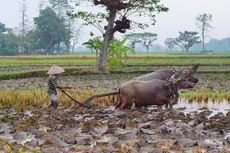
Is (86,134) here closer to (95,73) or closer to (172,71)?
(172,71)

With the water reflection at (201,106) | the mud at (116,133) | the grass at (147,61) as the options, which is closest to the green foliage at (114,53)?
the grass at (147,61)

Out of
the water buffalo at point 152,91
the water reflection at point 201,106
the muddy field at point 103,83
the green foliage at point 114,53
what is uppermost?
the green foliage at point 114,53

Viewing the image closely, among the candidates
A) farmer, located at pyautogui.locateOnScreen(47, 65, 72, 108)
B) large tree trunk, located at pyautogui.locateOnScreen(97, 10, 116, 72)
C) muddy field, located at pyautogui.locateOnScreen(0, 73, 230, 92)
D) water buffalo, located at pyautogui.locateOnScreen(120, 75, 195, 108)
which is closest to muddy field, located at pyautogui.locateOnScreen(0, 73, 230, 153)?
water buffalo, located at pyautogui.locateOnScreen(120, 75, 195, 108)

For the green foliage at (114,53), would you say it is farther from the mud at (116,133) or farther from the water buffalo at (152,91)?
the mud at (116,133)

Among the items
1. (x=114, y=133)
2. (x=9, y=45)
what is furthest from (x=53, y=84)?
(x=9, y=45)

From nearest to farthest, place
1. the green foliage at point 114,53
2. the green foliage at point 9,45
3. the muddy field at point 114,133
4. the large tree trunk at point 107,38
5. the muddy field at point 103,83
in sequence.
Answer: the muddy field at point 114,133 → the muddy field at point 103,83 → the large tree trunk at point 107,38 → the green foliage at point 114,53 → the green foliage at point 9,45

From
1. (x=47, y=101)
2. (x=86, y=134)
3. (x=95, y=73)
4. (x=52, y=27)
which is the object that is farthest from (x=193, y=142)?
(x=52, y=27)

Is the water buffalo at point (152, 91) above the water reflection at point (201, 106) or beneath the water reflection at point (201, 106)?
above

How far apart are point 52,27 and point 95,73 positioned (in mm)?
45712

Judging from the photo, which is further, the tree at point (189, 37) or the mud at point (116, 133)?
the tree at point (189, 37)

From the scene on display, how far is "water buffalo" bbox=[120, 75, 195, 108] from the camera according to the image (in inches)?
408

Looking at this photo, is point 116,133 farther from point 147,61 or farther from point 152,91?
point 147,61

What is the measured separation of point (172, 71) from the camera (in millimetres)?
11492

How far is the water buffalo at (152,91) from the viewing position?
1038 centimetres
